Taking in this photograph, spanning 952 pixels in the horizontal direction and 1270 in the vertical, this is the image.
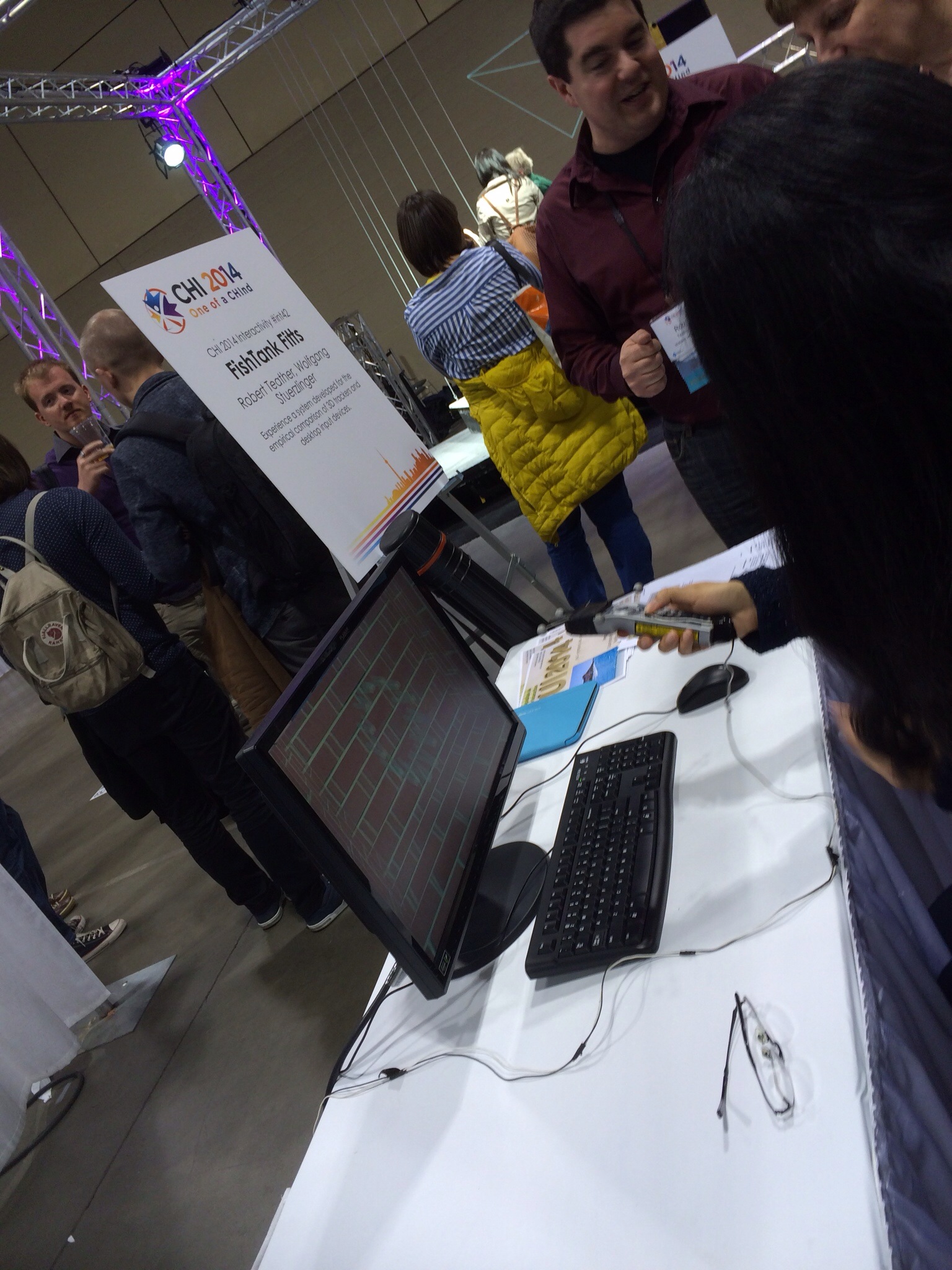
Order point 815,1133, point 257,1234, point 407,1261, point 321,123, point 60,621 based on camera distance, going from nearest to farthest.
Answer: point 815,1133
point 407,1261
point 257,1234
point 60,621
point 321,123

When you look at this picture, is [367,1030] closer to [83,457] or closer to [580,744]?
[580,744]

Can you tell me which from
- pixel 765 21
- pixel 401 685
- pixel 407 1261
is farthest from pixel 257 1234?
pixel 765 21

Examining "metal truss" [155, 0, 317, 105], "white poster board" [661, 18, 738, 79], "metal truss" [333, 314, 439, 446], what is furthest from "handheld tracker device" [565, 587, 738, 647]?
"metal truss" [155, 0, 317, 105]

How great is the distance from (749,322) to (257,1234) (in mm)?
1991

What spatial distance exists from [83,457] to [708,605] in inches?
88.3

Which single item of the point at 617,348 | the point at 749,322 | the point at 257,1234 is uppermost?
the point at 749,322

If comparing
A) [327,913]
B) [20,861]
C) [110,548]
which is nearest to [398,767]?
[110,548]

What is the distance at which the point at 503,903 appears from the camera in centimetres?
111

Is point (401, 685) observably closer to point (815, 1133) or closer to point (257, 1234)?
point (815, 1133)

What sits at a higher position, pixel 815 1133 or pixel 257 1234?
pixel 815 1133

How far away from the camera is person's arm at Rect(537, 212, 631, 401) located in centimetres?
182

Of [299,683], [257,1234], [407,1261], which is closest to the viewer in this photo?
[407,1261]

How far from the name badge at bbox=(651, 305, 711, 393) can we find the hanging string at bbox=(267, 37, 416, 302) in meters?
6.61

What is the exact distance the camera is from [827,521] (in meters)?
0.61
